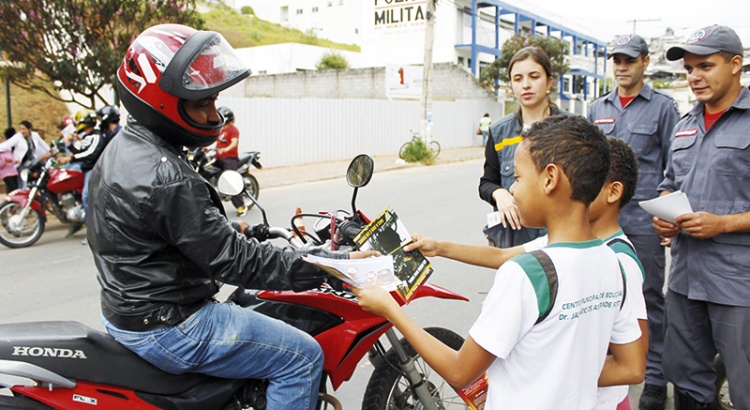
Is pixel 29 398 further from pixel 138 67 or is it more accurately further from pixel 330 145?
pixel 330 145

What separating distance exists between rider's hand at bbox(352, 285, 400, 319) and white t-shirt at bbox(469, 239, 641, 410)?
0.89 feet

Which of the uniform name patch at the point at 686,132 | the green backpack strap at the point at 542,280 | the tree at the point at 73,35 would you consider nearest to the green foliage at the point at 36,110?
the tree at the point at 73,35

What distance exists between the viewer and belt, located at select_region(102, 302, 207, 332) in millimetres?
1920

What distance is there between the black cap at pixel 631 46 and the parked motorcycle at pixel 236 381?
1953mm

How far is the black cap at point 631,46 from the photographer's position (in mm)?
3438

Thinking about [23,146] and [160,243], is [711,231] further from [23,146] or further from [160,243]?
[23,146]

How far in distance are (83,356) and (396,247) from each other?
108cm

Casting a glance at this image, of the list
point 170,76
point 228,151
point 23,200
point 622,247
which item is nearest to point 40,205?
point 23,200

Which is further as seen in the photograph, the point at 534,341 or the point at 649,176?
the point at 649,176

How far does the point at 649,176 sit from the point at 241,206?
265 inches

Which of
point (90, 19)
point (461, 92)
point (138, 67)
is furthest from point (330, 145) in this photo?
point (138, 67)

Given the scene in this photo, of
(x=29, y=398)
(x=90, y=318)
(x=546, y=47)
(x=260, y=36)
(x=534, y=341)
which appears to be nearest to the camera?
(x=534, y=341)

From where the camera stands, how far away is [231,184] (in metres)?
2.38

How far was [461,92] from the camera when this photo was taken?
29031mm
